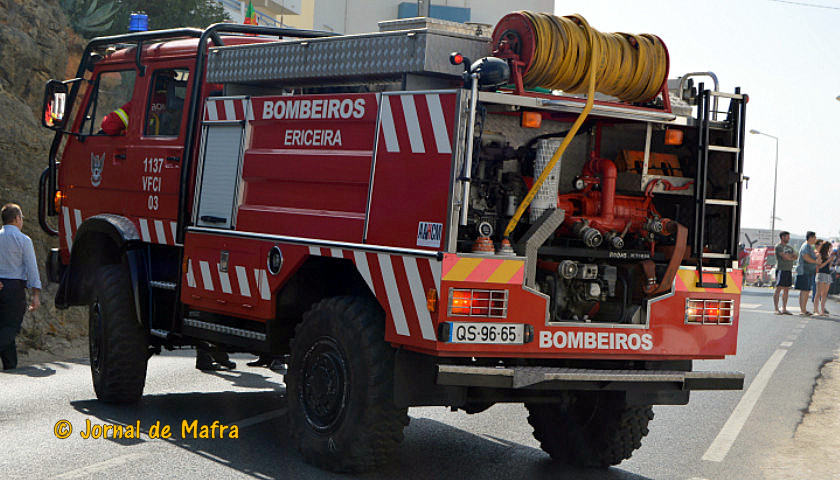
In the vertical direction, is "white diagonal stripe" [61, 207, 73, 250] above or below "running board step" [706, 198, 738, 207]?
below

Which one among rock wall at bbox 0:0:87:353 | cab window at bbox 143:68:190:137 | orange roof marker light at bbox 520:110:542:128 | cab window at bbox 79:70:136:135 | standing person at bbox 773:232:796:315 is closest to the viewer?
orange roof marker light at bbox 520:110:542:128

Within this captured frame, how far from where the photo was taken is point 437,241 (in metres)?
6.45

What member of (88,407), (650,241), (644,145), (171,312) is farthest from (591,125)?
(88,407)

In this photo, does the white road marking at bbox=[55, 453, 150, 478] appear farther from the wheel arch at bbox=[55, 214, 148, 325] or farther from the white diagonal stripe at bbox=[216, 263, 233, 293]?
the wheel arch at bbox=[55, 214, 148, 325]

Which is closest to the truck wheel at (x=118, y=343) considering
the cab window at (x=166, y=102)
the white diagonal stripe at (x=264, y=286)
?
the cab window at (x=166, y=102)

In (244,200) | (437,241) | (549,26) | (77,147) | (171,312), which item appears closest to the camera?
(437,241)

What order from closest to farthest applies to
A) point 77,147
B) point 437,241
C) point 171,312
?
1. point 437,241
2. point 171,312
3. point 77,147

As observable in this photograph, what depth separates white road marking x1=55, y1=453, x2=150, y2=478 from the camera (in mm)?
6539

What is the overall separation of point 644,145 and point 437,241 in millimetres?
1948

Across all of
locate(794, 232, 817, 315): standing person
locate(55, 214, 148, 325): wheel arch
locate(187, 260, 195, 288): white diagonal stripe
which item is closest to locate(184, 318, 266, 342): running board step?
locate(187, 260, 195, 288): white diagonal stripe

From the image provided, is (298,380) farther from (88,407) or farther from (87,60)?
(87,60)

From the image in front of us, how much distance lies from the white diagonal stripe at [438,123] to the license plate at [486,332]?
1.01m

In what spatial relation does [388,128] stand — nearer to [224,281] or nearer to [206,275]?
[224,281]

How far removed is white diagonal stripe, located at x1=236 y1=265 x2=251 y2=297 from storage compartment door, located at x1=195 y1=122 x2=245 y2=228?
39cm
